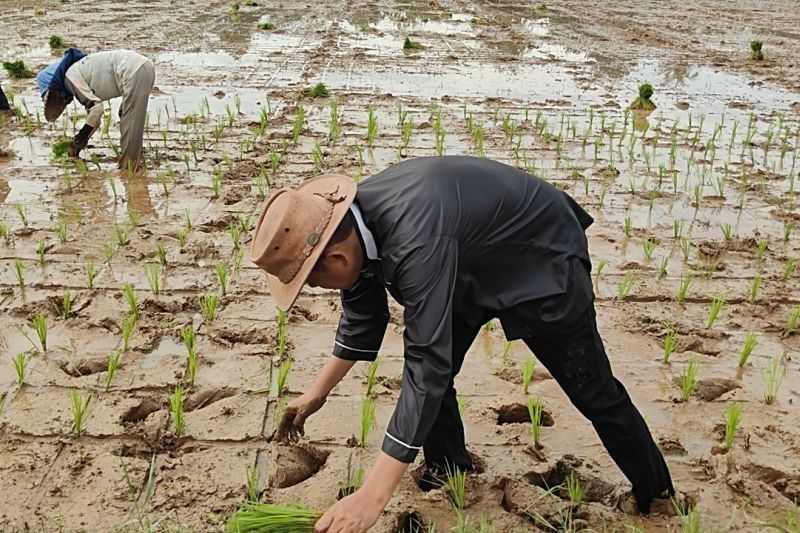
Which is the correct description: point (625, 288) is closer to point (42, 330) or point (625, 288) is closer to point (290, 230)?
point (290, 230)

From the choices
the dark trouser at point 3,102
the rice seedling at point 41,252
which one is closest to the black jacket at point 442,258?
the rice seedling at point 41,252

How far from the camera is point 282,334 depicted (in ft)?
11.9

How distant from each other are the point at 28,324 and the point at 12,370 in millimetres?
431

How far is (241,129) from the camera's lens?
7.20m

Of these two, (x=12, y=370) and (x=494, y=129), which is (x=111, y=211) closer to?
(x=12, y=370)

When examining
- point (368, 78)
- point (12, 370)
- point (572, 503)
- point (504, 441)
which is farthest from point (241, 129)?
point (572, 503)

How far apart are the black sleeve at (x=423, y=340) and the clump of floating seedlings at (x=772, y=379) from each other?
6.50ft

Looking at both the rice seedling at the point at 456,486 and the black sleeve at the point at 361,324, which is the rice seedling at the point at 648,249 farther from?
the black sleeve at the point at 361,324

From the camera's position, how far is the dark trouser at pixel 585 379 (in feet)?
7.25

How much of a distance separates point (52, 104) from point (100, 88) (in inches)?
14.4

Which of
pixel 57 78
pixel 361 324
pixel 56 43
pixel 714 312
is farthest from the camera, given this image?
pixel 56 43

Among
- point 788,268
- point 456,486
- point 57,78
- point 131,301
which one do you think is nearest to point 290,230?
point 456,486

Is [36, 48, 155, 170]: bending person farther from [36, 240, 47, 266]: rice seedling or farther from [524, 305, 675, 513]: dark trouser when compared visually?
[524, 305, 675, 513]: dark trouser

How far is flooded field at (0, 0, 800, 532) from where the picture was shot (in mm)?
2715
